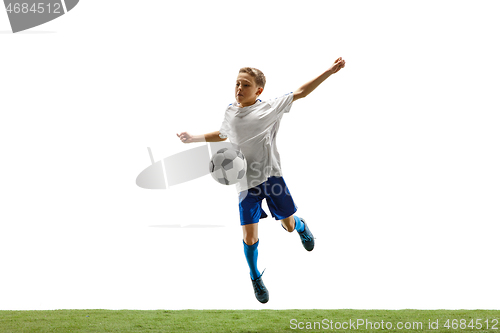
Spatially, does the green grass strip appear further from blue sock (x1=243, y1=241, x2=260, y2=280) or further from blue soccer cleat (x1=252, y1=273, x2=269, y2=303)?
blue sock (x1=243, y1=241, x2=260, y2=280)

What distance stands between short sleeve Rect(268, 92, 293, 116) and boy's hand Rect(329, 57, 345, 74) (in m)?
0.36

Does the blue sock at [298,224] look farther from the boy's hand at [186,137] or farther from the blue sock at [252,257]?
the boy's hand at [186,137]

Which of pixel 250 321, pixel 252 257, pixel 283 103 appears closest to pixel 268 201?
pixel 252 257

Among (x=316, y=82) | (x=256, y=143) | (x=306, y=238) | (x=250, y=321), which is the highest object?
(x=316, y=82)

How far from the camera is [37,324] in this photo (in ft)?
15.4

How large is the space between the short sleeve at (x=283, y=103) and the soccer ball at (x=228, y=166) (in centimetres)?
43

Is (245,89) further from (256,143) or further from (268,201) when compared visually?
(268,201)

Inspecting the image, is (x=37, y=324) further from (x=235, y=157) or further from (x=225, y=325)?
(x=235, y=157)

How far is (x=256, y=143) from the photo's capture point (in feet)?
11.9

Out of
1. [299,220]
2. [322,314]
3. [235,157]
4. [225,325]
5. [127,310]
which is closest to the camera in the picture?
[235,157]

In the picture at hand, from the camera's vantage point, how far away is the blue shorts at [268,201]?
3672mm

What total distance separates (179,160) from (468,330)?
117 inches

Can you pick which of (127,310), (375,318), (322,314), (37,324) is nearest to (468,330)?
(375,318)

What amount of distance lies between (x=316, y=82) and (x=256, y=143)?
63 cm
